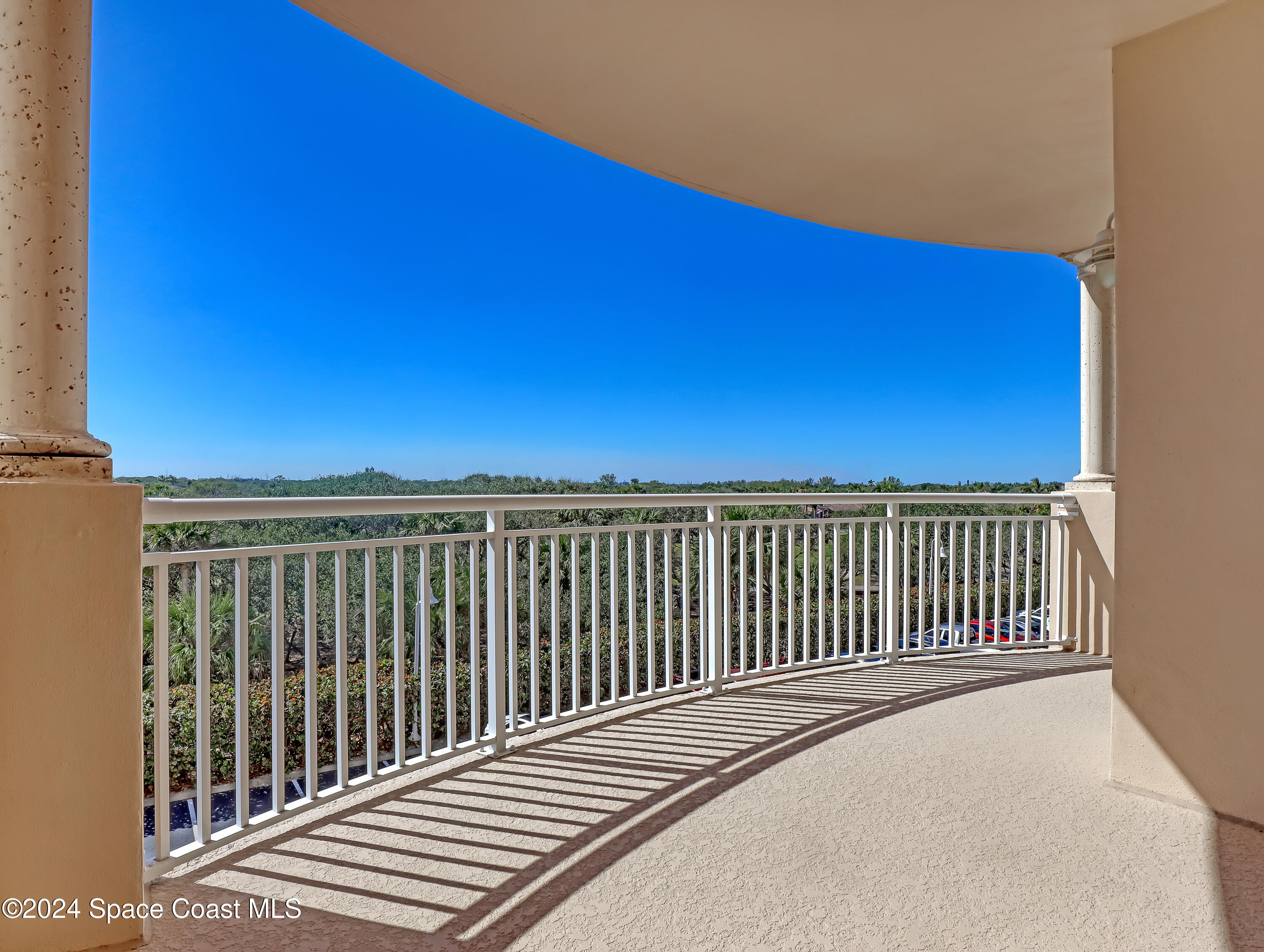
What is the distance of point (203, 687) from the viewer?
6.04 ft

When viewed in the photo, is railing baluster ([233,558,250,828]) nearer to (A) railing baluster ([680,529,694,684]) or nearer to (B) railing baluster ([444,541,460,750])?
(B) railing baluster ([444,541,460,750])

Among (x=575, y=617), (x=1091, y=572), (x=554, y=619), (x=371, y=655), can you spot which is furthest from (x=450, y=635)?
(x=1091, y=572)

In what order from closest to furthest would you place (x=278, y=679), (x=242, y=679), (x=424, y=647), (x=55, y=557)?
(x=55, y=557), (x=242, y=679), (x=278, y=679), (x=424, y=647)

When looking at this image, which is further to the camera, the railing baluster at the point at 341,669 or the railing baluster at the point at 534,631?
the railing baluster at the point at 534,631

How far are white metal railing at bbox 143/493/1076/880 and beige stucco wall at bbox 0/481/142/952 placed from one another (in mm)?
150

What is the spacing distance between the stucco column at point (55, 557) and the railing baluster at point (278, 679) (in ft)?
1.36

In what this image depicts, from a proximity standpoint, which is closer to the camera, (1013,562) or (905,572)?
(905,572)

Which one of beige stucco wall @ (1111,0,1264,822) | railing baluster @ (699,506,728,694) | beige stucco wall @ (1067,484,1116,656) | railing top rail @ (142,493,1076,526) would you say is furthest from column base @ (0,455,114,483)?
beige stucco wall @ (1067,484,1116,656)

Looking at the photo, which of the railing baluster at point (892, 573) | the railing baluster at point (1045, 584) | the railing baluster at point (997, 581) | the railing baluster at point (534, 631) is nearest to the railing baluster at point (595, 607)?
the railing baluster at point (534, 631)

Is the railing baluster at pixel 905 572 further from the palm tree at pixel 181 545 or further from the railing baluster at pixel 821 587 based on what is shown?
the palm tree at pixel 181 545

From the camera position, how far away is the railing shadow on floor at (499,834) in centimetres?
166

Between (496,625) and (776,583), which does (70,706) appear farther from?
(776,583)

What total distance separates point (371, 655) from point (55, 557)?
974 mm

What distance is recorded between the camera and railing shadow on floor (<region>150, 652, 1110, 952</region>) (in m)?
1.66
